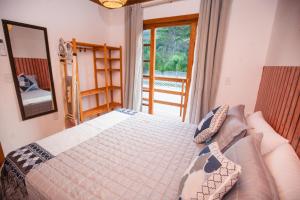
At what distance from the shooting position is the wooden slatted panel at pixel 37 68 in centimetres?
204

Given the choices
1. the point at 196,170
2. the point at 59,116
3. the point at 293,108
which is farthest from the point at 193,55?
the point at 59,116

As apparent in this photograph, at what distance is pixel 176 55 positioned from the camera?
318cm

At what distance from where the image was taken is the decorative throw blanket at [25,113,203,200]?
0.93 m

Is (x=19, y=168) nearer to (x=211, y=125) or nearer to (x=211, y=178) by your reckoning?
(x=211, y=178)

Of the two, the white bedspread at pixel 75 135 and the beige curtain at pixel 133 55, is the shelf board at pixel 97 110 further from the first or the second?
the white bedspread at pixel 75 135

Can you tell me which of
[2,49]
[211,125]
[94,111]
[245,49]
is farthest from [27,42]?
[245,49]

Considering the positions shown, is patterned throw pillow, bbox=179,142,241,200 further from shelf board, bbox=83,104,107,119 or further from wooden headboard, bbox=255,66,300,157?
shelf board, bbox=83,104,107,119

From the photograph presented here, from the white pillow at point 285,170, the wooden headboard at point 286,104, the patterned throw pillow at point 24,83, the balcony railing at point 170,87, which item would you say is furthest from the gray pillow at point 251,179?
the patterned throw pillow at point 24,83

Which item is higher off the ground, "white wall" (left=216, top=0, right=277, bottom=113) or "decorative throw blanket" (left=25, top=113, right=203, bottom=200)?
"white wall" (left=216, top=0, right=277, bottom=113)

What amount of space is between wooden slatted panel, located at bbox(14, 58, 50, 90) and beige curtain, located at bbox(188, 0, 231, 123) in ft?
7.92

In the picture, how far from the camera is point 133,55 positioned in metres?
3.00

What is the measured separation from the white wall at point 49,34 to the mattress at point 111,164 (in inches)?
44.6

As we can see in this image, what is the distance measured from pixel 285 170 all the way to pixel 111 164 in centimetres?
112

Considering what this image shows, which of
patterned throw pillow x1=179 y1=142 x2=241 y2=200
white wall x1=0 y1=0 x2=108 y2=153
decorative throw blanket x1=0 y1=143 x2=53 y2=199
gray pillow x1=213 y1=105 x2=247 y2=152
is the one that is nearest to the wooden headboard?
gray pillow x1=213 y1=105 x2=247 y2=152
